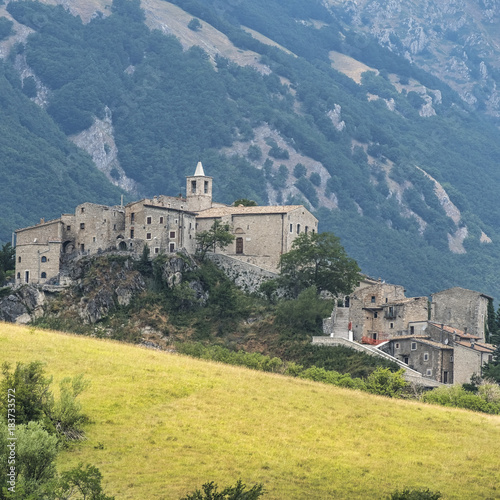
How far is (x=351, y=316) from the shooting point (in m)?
112

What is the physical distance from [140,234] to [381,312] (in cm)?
2389

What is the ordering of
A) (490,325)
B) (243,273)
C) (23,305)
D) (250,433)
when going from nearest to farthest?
(250,433) < (23,305) < (490,325) < (243,273)

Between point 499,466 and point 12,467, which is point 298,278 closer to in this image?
point 499,466

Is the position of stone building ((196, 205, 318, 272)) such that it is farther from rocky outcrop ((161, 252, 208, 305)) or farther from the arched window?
rocky outcrop ((161, 252, 208, 305))

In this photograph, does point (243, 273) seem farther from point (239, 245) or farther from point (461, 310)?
point (461, 310)

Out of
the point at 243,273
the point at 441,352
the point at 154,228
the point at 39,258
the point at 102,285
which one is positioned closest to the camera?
the point at 441,352

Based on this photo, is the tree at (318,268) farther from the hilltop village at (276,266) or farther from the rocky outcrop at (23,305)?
the rocky outcrop at (23,305)

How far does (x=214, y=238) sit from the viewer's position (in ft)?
390

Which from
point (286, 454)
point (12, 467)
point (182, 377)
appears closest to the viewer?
point (12, 467)

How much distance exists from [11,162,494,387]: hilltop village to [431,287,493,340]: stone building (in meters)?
0.09

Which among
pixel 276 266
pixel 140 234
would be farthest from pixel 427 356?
pixel 140 234

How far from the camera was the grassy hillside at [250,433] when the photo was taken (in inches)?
1978

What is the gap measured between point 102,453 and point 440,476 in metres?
14.3

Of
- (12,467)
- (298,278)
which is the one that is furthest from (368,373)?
(12,467)
